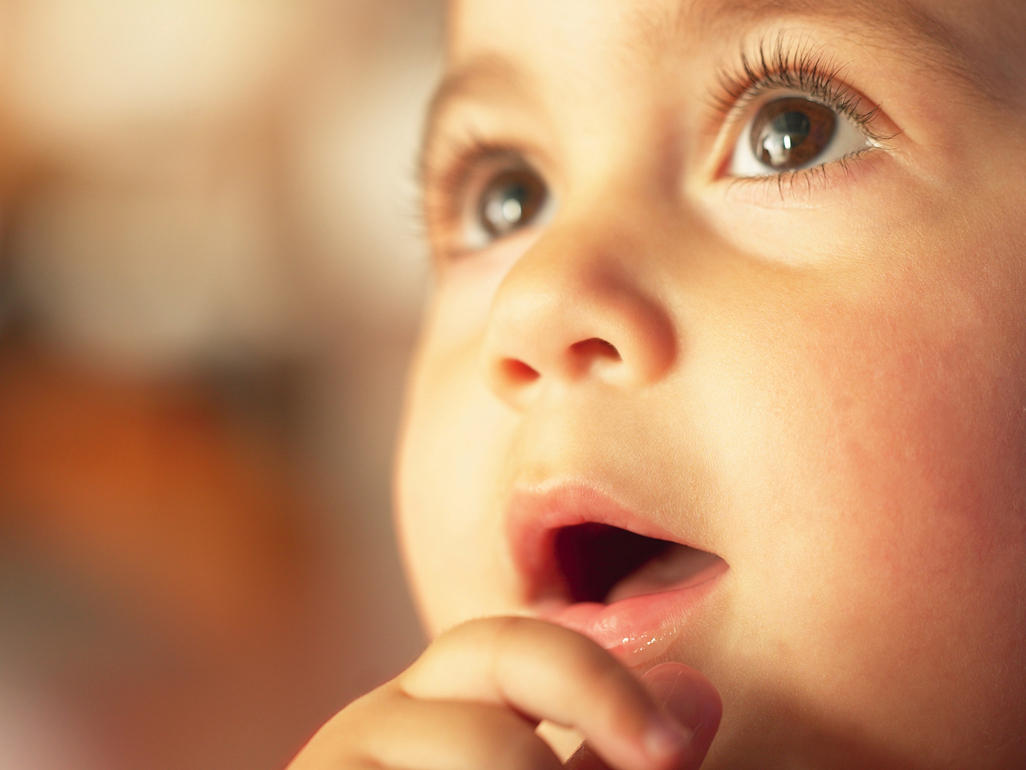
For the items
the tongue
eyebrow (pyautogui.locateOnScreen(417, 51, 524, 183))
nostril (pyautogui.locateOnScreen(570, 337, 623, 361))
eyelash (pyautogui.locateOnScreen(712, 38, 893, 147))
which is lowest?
the tongue

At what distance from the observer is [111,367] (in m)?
1.66

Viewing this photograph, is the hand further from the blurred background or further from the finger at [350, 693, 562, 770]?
the blurred background

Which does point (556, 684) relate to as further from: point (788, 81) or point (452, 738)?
point (788, 81)

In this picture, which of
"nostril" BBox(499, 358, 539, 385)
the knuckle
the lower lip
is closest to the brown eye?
"nostril" BBox(499, 358, 539, 385)

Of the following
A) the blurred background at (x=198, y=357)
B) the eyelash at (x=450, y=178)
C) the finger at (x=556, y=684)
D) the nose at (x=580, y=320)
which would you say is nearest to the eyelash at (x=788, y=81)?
the nose at (x=580, y=320)

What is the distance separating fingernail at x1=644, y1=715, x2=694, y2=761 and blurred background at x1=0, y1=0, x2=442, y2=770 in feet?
2.19

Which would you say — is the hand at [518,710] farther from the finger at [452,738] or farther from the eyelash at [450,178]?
the eyelash at [450,178]

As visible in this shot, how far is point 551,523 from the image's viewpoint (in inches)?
24.6

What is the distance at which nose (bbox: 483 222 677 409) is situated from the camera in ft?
1.93

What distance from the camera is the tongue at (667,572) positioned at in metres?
0.62

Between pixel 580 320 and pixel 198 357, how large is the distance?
3.88ft

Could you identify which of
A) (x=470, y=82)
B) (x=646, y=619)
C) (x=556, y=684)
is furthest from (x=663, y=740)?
(x=470, y=82)

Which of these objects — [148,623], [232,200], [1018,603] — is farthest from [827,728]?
[232,200]

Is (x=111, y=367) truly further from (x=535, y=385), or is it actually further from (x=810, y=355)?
(x=810, y=355)
